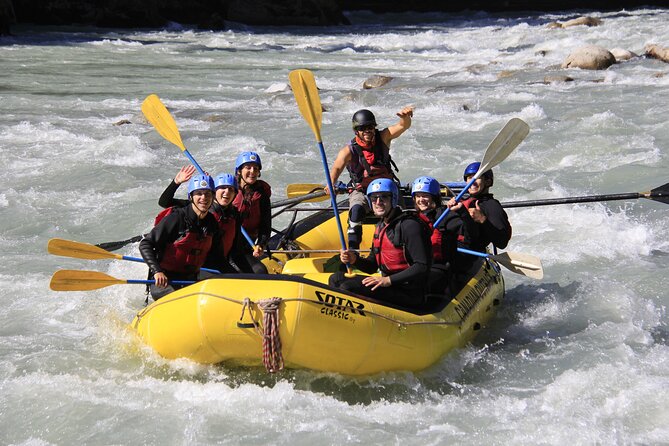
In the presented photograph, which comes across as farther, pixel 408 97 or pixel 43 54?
pixel 43 54

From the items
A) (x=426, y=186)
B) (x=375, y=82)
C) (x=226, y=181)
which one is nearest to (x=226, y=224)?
(x=226, y=181)

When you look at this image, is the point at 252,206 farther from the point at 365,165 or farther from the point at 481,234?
the point at 481,234

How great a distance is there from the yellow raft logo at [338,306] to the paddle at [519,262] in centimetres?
134

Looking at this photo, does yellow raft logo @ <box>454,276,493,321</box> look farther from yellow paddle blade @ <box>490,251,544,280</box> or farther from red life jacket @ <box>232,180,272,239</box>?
red life jacket @ <box>232,180,272,239</box>

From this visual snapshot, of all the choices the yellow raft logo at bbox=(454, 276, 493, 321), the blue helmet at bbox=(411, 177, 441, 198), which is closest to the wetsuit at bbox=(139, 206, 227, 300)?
the blue helmet at bbox=(411, 177, 441, 198)

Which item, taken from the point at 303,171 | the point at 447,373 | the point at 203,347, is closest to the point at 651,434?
the point at 447,373

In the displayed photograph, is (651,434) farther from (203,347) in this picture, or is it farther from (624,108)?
(624,108)

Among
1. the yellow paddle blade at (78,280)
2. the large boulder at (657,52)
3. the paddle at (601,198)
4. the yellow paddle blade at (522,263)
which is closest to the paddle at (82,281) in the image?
the yellow paddle blade at (78,280)

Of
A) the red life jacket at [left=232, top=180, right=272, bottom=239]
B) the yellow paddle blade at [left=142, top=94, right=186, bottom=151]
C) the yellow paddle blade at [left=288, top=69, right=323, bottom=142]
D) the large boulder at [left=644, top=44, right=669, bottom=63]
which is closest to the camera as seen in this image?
the red life jacket at [left=232, top=180, right=272, bottom=239]

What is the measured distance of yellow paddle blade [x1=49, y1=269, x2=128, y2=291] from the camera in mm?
5250

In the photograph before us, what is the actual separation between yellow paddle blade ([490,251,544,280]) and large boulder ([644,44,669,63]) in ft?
42.7

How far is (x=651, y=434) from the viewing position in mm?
4625

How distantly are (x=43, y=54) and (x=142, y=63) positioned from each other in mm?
2606

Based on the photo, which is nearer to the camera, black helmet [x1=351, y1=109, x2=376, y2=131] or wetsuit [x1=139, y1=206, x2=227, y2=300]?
wetsuit [x1=139, y1=206, x2=227, y2=300]
